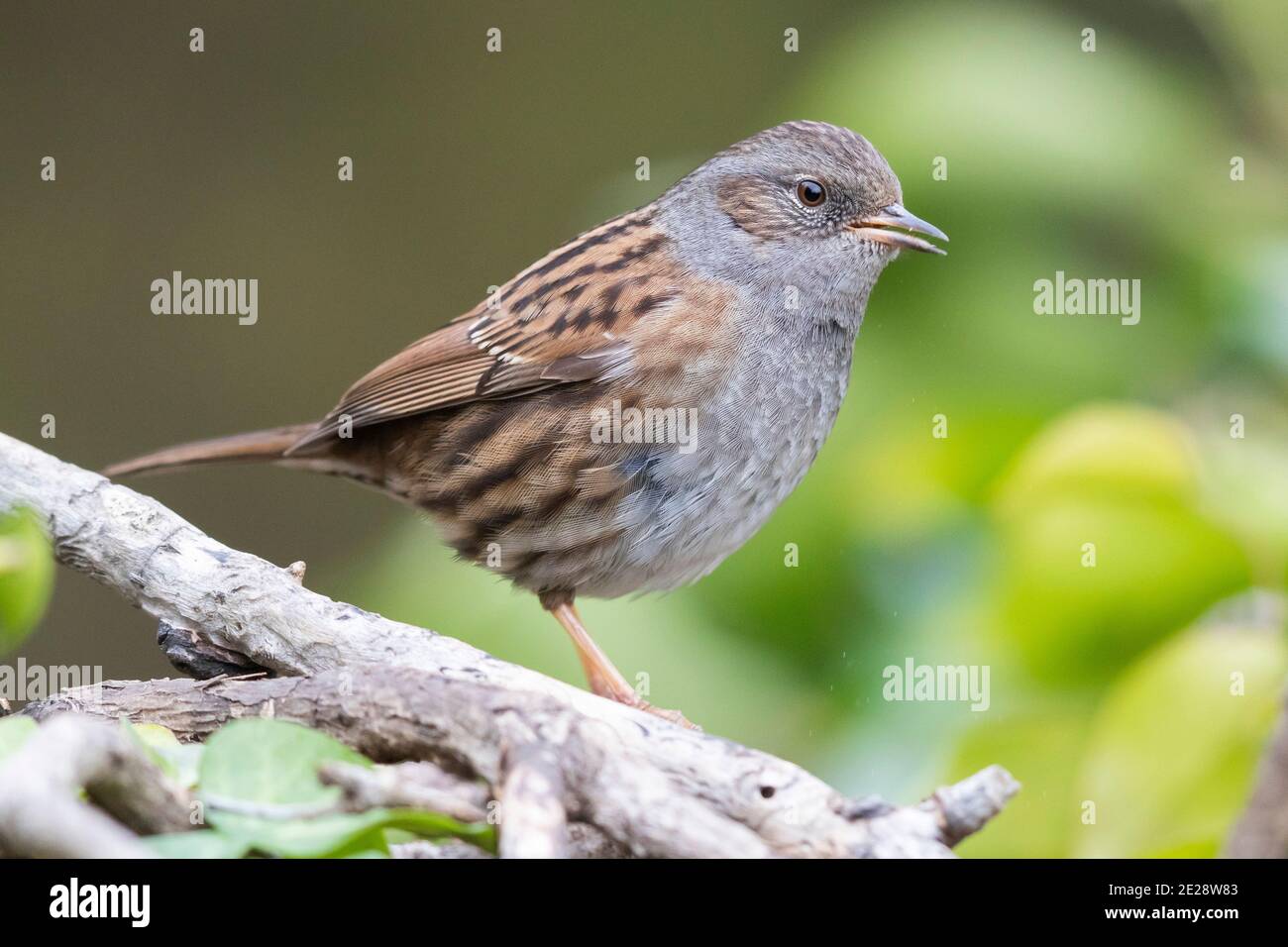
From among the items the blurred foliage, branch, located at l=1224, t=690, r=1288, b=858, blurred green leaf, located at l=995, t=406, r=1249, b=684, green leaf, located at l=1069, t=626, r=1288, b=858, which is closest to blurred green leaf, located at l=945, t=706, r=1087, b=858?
blurred green leaf, located at l=995, t=406, r=1249, b=684

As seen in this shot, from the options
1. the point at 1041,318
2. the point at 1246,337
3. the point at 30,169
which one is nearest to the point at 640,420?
the point at 1041,318

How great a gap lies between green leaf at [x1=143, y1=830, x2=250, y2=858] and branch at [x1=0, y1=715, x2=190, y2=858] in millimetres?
30

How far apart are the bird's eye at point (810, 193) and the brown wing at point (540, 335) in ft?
1.35

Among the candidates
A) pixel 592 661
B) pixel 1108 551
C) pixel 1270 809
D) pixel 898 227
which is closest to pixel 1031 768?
pixel 1108 551

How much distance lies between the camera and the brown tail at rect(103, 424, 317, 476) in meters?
4.37

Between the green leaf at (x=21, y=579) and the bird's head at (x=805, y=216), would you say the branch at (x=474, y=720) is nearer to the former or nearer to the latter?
the green leaf at (x=21, y=579)

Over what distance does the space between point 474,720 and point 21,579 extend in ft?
1.95

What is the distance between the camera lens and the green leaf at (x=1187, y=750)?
91.3 inches

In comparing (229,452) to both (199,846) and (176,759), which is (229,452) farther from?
(199,846)

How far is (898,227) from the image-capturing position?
392cm

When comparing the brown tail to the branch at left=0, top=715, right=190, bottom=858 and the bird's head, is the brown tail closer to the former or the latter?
the bird's head

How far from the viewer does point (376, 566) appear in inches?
190

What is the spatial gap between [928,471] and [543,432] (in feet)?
3.32
